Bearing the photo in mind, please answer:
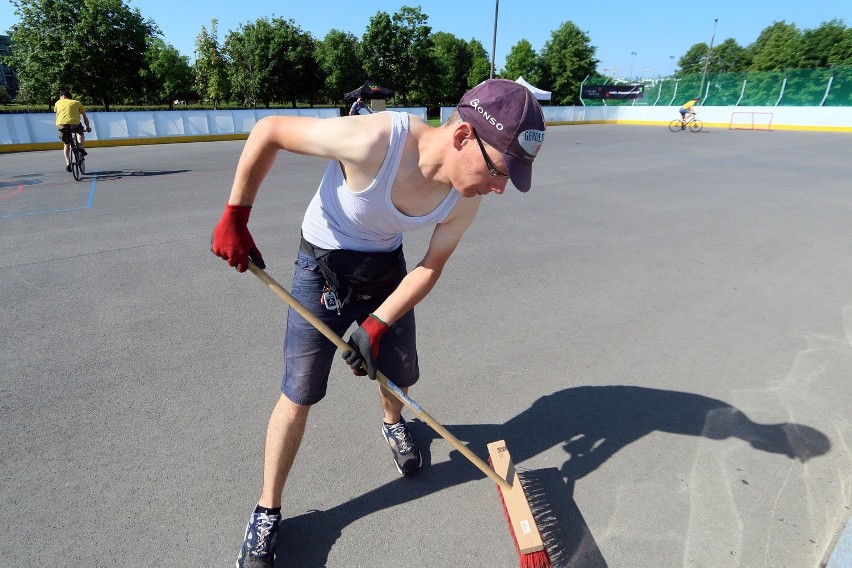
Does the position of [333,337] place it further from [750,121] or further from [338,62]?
[338,62]

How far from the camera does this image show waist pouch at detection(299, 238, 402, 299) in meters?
2.04

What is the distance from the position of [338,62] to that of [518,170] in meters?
43.3

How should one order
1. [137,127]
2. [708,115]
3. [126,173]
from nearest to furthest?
[126,173]
[137,127]
[708,115]

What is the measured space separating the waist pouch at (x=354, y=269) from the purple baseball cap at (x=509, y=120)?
2.24ft

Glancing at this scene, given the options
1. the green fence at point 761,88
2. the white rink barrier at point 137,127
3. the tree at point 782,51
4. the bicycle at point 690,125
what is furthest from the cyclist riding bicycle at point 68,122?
the tree at point 782,51

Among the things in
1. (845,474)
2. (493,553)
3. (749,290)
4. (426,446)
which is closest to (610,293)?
(749,290)

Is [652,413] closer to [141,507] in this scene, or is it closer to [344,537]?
[344,537]

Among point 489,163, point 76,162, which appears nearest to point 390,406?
point 489,163

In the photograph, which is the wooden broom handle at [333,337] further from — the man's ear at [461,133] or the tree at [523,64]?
the tree at [523,64]

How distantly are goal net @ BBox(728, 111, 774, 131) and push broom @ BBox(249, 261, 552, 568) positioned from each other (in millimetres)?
29203

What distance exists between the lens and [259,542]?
1952 millimetres

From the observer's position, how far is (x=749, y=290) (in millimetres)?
4703

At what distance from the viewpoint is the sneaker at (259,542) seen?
1.92m

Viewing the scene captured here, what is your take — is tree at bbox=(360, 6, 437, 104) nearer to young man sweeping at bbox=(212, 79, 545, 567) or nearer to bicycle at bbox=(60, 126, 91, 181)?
bicycle at bbox=(60, 126, 91, 181)
